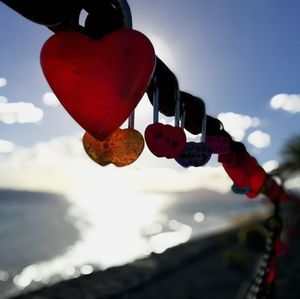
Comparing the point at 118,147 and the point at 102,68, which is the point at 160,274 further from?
the point at 102,68

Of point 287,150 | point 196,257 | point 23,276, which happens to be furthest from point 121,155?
point 23,276

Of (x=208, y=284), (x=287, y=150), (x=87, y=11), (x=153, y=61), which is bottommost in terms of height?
(x=153, y=61)

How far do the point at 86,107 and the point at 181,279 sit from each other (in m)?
16.9

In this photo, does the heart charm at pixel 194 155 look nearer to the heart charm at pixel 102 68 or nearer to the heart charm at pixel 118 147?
the heart charm at pixel 118 147

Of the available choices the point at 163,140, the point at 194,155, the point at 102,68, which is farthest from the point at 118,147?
the point at 194,155

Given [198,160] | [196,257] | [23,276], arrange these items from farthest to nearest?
[23,276], [196,257], [198,160]

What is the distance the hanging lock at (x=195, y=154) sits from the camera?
184cm

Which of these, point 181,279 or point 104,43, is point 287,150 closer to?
point 181,279

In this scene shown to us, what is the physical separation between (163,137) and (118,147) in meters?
0.20

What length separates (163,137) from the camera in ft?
5.18

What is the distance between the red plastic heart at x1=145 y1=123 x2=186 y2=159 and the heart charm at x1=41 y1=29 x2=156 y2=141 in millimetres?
372

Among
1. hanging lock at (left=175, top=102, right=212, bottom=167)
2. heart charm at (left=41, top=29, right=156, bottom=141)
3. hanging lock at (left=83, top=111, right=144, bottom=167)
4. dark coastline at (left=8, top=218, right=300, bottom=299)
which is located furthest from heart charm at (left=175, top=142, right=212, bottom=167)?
dark coastline at (left=8, top=218, right=300, bottom=299)

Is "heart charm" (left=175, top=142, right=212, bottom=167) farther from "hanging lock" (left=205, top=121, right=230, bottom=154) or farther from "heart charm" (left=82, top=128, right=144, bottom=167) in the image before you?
"heart charm" (left=82, top=128, right=144, bottom=167)

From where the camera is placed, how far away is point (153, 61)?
1.22 metres
